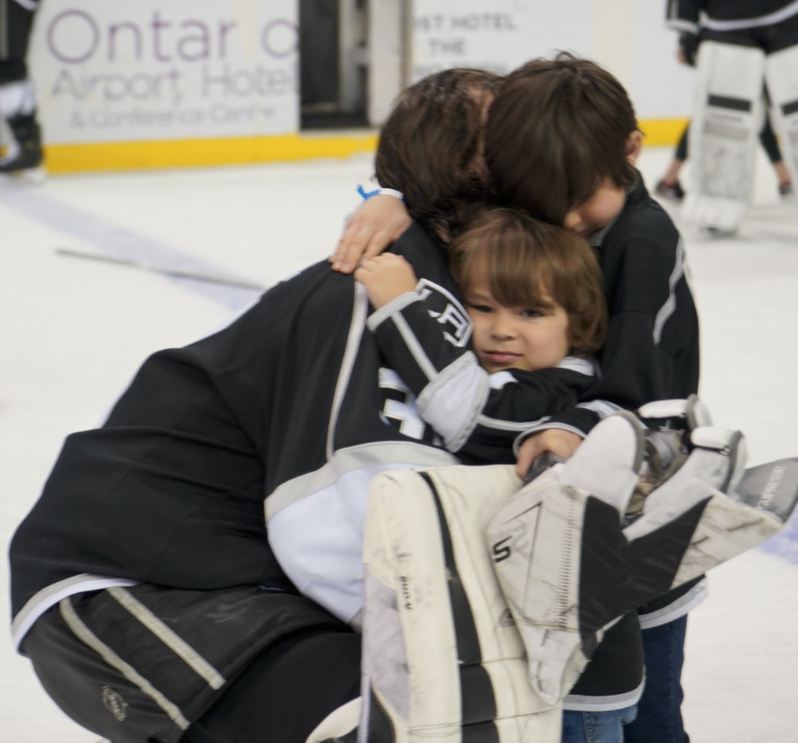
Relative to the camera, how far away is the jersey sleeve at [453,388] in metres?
1.28

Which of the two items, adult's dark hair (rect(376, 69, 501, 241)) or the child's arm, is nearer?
the child's arm

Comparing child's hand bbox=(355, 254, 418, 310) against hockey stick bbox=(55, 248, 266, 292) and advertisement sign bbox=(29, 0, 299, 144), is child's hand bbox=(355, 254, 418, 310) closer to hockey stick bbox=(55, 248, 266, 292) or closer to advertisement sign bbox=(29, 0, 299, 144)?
hockey stick bbox=(55, 248, 266, 292)

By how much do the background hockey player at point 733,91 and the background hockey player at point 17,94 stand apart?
3.29m

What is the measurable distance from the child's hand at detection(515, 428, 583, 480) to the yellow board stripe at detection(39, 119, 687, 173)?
6.45 metres

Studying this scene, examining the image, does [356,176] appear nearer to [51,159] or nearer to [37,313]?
[51,159]

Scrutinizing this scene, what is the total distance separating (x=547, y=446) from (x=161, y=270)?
12.5 feet

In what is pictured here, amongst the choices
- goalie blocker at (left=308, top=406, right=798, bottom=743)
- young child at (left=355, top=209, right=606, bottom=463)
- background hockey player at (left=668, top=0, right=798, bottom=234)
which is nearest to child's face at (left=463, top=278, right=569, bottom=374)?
young child at (left=355, top=209, right=606, bottom=463)

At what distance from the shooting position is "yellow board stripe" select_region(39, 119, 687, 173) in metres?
7.35

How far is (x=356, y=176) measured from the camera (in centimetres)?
738

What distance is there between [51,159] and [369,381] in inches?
253

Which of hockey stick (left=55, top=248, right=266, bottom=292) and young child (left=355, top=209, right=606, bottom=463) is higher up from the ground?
young child (left=355, top=209, right=606, bottom=463)

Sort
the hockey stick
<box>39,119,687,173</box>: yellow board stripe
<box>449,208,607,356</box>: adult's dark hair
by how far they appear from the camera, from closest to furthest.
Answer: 1. <box>449,208,607,356</box>: adult's dark hair
2. the hockey stick
3. <box>39,119,687,173</box>: yellow board stripe

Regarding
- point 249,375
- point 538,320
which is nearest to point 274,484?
point 249,375

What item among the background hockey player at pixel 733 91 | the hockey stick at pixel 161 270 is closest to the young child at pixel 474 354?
the hockey stick at pixel 161 270
